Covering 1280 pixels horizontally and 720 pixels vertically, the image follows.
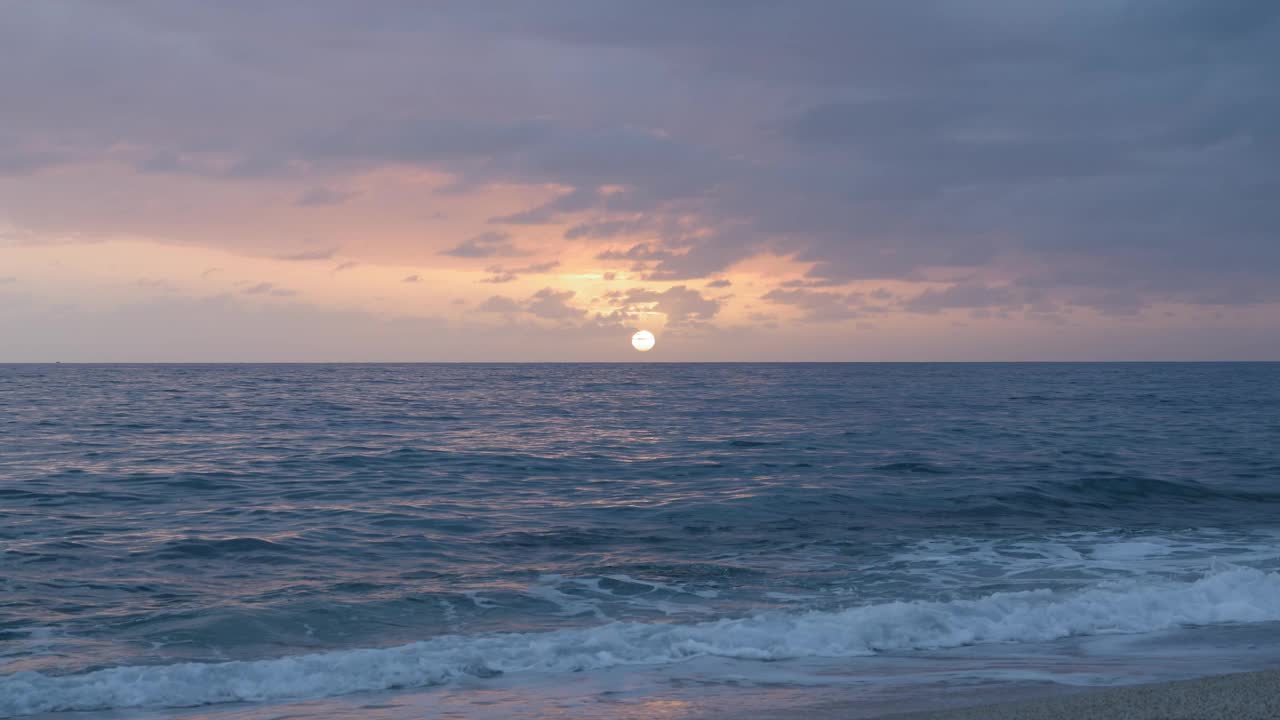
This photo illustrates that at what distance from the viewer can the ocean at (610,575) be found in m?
8.96

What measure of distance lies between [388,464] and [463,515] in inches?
346

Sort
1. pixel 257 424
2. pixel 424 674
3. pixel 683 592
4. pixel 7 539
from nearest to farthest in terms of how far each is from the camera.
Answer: pixel 424 674 < pixel 683 592 < pixel 7 539 < pixel 257 424

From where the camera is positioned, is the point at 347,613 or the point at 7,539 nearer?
the point at 347,613

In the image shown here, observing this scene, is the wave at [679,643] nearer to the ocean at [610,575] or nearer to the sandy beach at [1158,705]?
the ocean at [610,575]

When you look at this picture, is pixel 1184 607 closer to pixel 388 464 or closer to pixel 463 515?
pixel 463 515

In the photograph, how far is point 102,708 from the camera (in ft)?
27.6

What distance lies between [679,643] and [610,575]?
3.80 metres

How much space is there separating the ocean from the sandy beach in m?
1.04

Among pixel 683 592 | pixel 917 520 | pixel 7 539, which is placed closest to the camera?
pixel 683 592

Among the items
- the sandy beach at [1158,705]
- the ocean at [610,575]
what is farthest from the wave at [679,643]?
the sandy beach at [1158,705]

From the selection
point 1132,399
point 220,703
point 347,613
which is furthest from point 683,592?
point 1132,399

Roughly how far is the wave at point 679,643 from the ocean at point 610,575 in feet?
0.14

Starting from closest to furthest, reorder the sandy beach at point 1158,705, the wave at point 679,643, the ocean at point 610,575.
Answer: the sandy beach at point 1158,705, the wave at point 679,643, the ocean at point 610,575

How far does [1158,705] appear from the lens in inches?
271
